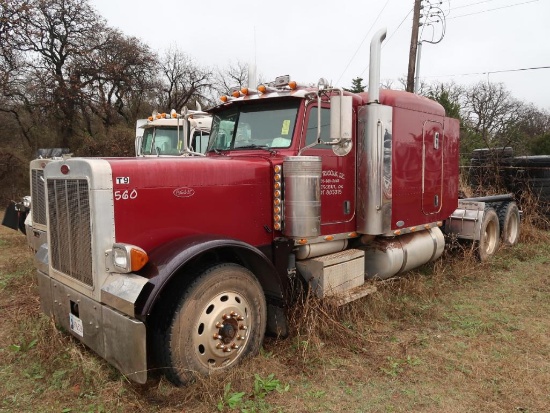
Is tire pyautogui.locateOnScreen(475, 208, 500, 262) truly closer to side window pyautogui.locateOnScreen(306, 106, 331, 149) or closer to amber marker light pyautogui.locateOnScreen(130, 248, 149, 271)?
side window pyautogui.locateOnScreen(306, 106, 331, 149)

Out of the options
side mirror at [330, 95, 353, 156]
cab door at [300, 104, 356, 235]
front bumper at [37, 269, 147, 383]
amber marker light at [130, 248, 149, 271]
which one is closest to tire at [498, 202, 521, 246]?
cab door at [300, 104, 356, 235]

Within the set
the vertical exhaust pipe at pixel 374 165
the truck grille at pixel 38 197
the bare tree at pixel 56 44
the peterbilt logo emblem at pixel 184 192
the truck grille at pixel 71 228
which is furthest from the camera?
the bare tree at pixel 56 44

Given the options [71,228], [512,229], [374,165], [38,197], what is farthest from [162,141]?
[512,229]

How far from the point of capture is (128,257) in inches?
119

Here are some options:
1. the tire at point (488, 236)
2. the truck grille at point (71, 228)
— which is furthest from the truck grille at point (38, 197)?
the tire at point (488, 236)

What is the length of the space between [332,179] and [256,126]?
98cm

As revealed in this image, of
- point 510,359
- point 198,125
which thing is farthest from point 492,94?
point 510,359

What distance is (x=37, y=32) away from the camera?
826 inches

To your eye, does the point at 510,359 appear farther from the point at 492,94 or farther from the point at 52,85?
the point at 492,94

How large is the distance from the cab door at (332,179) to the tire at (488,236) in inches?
132

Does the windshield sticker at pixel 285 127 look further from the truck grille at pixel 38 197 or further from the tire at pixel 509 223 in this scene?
the tire at pixel 509 223

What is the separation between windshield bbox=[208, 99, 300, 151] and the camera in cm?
441

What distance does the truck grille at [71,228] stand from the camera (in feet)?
10.7

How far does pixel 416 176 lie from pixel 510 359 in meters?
2.50
